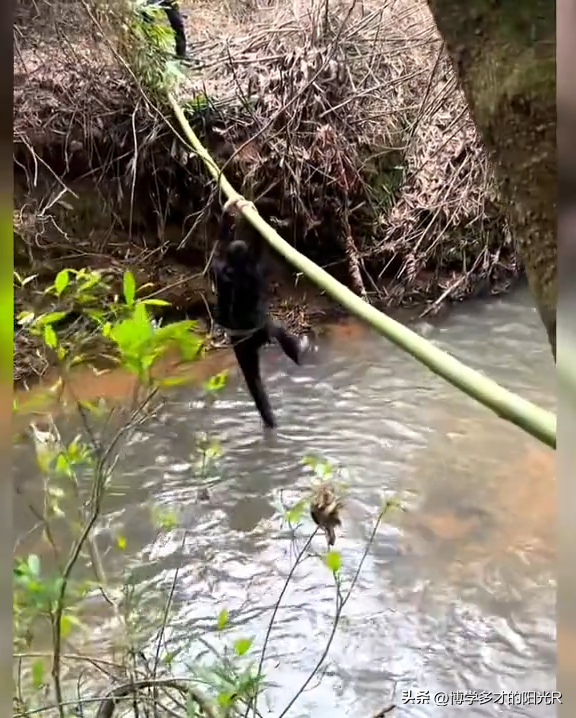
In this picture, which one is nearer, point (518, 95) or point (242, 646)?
point (518, 95)

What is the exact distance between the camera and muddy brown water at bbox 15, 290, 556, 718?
2.43ft

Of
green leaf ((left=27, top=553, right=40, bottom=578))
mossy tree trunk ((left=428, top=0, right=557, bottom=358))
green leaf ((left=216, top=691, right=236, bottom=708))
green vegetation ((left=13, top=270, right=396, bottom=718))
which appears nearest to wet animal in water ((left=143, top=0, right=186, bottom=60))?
green vegetation ((left=13, top=270, right=396, bottom=718))

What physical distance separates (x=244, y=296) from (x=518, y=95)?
515 millimetres

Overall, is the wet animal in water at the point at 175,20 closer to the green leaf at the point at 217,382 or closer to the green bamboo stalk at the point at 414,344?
the green bamboo stalk at the point at 414,344

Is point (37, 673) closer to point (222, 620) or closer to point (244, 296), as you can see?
point (222, 620)

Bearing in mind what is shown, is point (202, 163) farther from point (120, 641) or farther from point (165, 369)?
point (120, 641)

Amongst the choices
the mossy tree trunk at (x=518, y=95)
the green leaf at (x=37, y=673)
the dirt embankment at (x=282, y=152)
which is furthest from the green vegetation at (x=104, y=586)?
the mossy tree trunk at (x=518, y=95)

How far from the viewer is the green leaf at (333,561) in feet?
2.54

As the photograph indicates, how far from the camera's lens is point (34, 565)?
664 millimetres

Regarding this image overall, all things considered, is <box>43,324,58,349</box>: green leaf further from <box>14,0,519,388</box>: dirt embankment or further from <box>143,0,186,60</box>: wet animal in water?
<box>143,0,186,60</box>: wet animal in water

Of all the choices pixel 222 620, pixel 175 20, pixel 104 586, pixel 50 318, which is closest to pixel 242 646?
pixel 222 620

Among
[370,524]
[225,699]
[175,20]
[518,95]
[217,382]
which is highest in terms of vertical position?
[175,20]

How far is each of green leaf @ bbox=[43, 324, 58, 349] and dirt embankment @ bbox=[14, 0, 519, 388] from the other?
0.57 feet

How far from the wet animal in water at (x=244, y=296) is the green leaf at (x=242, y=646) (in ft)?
0.85
